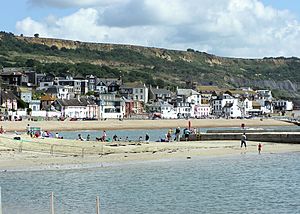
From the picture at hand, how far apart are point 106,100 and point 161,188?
323 ft

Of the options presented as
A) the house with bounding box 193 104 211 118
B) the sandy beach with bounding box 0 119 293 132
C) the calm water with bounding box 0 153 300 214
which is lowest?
the calm water with bounding box 0 153 300 214

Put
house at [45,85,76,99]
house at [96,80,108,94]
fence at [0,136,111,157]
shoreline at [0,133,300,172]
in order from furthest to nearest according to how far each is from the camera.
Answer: house at [96,80,108,94] → house at [45,85,76,99] → fence at [0,136,111,157] → shoreline at [0,133,300,172]

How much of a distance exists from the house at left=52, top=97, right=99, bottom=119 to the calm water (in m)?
78.5

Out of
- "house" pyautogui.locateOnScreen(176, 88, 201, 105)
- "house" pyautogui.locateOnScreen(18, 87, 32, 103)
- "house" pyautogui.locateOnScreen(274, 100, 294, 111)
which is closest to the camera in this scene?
"house" pyautogui.locateOnScreen(18, 87, 32, 103)

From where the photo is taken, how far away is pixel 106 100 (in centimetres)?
12419

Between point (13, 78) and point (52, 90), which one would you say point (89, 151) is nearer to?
point (52, 90)

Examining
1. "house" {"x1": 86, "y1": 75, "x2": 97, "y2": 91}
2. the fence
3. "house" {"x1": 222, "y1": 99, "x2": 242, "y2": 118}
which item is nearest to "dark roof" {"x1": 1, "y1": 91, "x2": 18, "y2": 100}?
"house" {"x1": 86, "y1": 75, "x2": 97, "y2": 91}

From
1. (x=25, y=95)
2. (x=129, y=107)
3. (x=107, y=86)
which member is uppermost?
(x=107, y=86)

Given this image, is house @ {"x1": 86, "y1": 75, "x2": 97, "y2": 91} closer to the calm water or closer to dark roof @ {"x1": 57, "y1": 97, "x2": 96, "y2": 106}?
dark roof @ {"x1": 57, "y1": 97, "x2": 96, "y2": 106}

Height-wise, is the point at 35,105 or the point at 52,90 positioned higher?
the point at 52,90

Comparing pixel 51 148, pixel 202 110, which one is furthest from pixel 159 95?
pixel 51 148

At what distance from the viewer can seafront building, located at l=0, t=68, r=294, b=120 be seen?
4382 inches

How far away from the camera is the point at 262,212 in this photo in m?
21.2

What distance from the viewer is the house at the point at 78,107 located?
369 ft
